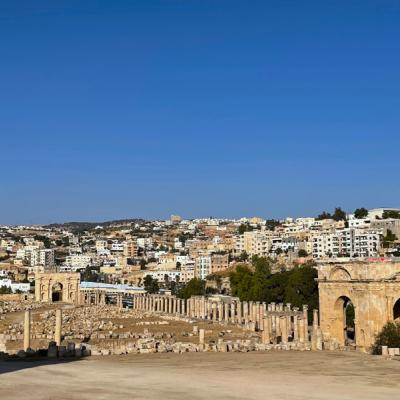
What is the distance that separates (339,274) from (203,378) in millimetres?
20052

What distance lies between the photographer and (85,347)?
3053 centimetres

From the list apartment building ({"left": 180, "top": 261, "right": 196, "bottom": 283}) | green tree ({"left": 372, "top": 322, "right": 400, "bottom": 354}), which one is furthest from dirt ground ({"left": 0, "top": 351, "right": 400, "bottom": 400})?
apartment building ({"left": 180, "top": 261, "right": 196, "bottom": 283})

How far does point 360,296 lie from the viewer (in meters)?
39.4

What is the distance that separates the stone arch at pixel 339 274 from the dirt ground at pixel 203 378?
33.1 feet

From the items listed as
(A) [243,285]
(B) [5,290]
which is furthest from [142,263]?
(A) [243,285]

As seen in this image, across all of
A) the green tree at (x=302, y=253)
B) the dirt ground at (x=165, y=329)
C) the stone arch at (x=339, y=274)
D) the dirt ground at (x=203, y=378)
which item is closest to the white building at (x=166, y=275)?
the green tree at (x=302, y=253)

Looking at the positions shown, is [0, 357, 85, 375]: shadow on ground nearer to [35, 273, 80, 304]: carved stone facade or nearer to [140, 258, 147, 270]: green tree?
[35, 273, 80, 304]: carved stone facade

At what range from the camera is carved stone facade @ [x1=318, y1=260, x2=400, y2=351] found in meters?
38.3

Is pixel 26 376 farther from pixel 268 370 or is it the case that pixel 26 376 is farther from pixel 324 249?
pixel 324 249

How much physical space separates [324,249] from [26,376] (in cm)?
12719

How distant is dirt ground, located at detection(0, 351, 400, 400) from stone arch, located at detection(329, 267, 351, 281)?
10103 mm

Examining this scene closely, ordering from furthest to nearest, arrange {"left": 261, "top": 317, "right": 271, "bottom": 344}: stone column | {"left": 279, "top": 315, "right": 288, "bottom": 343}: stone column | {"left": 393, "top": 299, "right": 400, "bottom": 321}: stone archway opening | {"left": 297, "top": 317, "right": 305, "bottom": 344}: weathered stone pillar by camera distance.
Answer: {"left": 279, "top": 315, "right": 288, "bottom": 343}: stone column < {"left": 297, "top": 317, "right": 305, "bottom": 344}: weathered stone pillar < {"left": 393, "top": 299, "right": 400, "bottom": 321}: stone archway opening < {"left": 261, "top": 317, "right": 271, "bottom": 344}: stone column

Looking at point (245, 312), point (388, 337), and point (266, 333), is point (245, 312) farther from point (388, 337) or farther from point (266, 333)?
point (388, 337)

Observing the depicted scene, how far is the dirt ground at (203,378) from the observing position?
63.8 feet
